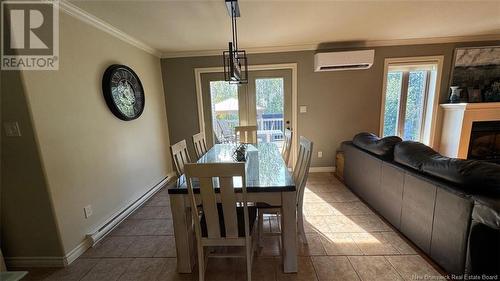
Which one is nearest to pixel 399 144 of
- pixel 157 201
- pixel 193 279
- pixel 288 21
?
pixel 288 21

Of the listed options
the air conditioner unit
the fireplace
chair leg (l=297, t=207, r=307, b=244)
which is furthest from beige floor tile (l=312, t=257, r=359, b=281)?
the fireplace

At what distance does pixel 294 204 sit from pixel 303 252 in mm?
657

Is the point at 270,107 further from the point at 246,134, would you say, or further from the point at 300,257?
the point at 300,257

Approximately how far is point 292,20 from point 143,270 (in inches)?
118

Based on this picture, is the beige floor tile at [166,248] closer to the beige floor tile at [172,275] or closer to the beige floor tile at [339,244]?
the beige floor tile at [172,275]

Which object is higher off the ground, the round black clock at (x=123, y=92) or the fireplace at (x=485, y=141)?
the round black clock at (x=123, y=92)

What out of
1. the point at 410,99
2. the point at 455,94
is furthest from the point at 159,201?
the point at 455,94

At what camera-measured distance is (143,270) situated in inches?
66.7

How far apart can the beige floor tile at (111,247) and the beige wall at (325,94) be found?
2187 millimetres

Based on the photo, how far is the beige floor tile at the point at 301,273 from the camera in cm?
155

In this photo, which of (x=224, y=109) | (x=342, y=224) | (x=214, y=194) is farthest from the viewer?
(x=224, y=109)

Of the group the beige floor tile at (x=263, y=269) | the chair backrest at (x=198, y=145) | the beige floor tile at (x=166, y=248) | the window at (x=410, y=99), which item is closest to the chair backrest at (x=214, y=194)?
the beige floor tile at (x=263, y=269)

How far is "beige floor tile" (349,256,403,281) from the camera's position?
154 cm

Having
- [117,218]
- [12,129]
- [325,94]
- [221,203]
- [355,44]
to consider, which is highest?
Answer: [355,44]
